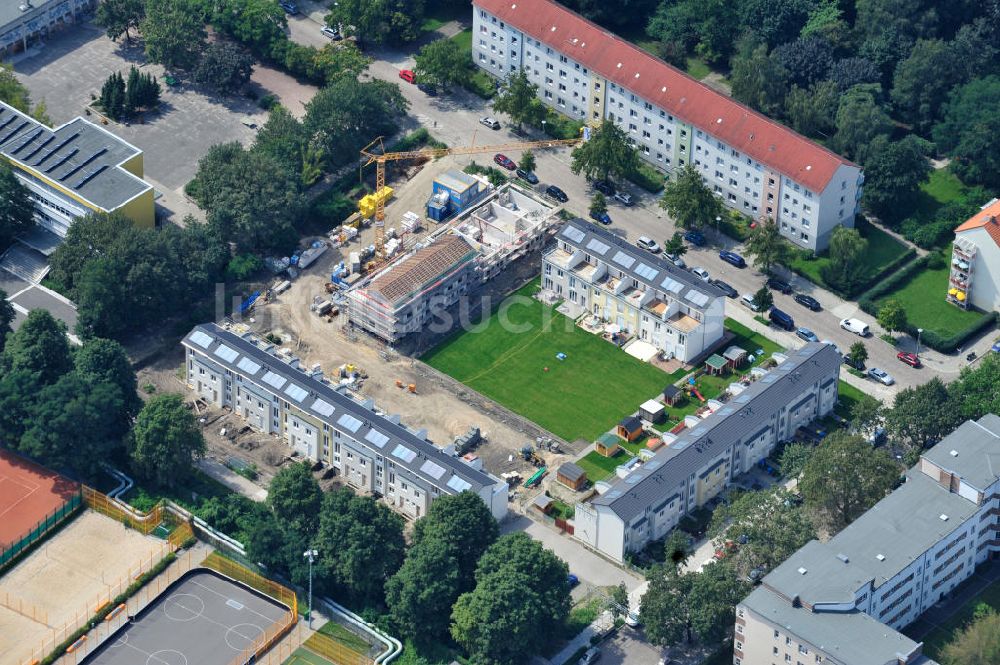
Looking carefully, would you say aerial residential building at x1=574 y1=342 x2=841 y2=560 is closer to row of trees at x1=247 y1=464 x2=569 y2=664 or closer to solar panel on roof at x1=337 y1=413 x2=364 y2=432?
row of trees at x1=247 y1=464 x2=569 y2=664

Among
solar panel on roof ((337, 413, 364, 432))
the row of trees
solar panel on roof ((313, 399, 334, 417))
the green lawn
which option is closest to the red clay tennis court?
the row of trees

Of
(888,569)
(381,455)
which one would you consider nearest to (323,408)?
(381,455)

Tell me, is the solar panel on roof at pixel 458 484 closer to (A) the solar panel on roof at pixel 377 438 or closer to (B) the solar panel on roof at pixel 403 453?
(B) the solar panel on roof at pixel 403 453

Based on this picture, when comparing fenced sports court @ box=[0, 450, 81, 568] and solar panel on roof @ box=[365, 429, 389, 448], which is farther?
solar panel on roof @ box=[365, 429, 389, 448]

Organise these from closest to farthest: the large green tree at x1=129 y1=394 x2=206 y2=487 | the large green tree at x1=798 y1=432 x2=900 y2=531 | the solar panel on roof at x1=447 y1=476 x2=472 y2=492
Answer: the large green tree at x1=798 y1=432 x2=900 y2=531, the solar panel on roof at x1=447 y1=476 x2=472 y2=492, the large green tree at x1=129 y1=394 x2=206 y2=487

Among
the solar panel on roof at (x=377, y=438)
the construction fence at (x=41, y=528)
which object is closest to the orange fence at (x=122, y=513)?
the construction fence at (x=41, y=528)

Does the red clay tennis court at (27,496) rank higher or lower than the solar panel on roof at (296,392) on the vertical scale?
lower

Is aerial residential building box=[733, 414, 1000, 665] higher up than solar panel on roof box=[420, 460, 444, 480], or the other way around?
aerial residential building box=[733, 414, 1000, 665]
